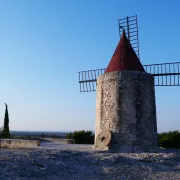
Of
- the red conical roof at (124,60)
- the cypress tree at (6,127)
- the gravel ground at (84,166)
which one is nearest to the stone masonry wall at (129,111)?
the red conical roof at (124,60)

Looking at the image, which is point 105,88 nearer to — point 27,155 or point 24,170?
point 27,155

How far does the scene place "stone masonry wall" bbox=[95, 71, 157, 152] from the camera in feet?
35.2

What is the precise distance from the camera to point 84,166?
25.7 feet

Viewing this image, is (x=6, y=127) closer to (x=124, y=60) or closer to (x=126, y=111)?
(x=124, y=60)

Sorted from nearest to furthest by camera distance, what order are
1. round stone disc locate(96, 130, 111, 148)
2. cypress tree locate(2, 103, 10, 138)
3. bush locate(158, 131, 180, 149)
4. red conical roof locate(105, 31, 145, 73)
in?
1. round stone disc locate(96, 130, 111, 148)
2. red conical roof locate(105, 31, 145, 73)
3. bush locate(158, 131, 180, 149)
4. cypress tree locate(2, 103, 10, 138)

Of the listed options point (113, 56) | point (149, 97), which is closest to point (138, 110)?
point (149, 97)

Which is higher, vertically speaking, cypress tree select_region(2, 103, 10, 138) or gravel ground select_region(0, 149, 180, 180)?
cypress tree select_region(2, 103, 10, 138)

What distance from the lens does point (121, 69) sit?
457 inches

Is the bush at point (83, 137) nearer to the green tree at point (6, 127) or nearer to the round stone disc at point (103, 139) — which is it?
the green tree at point (6, 127)

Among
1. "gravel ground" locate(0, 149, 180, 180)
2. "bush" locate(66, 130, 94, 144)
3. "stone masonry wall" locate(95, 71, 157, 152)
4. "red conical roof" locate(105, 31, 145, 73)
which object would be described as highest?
"red conical roof" locate(105, 31, 145, 73)

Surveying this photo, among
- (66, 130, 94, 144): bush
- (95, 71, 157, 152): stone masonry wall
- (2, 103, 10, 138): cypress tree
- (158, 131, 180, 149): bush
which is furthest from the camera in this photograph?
(2, 103, 10, 138): cypress tree

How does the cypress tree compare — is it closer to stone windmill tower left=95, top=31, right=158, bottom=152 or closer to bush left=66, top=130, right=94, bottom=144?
bush left=66, top=130, right=94, bottom=144

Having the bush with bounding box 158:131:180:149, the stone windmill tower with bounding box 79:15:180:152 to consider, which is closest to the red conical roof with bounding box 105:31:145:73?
the stone windmill tower with bounding box 79:15:180:152

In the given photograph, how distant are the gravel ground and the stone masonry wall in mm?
1329
